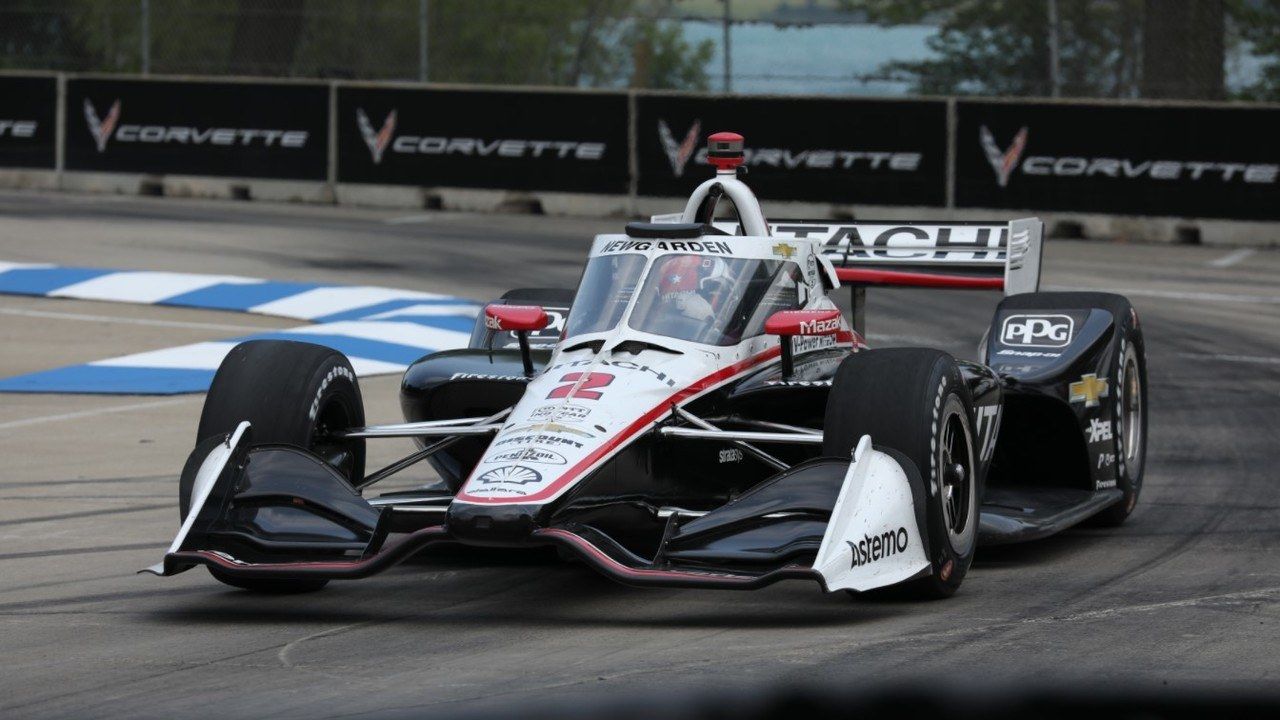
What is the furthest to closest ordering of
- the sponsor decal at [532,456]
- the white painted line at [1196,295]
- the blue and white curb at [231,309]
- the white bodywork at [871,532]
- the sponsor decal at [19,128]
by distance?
the sponsor decal at [19,128] < the white painted line at [1196,295] < the blue and white curb at [231,309] < the sponsor decal at [532,456] < the white bodywork at [871,532]

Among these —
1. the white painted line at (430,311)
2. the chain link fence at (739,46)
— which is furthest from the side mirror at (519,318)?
the chain link fence at (739,46)

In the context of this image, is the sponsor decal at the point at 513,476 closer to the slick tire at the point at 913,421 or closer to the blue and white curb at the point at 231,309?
the slick tire at the point at 913,421

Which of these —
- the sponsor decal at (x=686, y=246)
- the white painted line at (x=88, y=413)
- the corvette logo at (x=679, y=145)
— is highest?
the corvette logo at (x=679, y=145)

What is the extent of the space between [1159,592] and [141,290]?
1126cm

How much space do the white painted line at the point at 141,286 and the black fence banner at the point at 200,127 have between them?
6990 mm

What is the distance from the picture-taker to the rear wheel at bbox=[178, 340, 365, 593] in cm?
653

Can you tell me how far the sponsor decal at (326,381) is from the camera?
6727 mm

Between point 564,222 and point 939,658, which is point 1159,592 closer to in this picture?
point 939,658

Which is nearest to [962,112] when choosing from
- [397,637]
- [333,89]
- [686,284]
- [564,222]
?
[564,222]

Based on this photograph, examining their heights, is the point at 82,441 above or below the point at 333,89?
below

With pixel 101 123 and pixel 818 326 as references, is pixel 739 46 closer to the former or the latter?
pixel 101 123

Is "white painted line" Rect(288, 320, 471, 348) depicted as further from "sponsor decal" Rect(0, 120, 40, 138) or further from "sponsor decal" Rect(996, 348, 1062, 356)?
"sponsor decal" Rect(0, 120, 40, 138)

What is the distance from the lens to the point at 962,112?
20734 mm

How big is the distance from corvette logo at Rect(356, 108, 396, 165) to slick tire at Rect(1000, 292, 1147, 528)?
15446 mm
